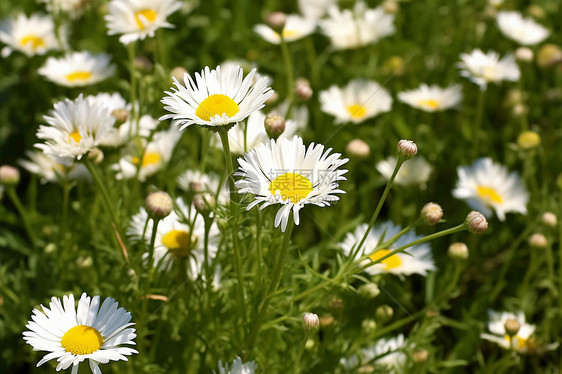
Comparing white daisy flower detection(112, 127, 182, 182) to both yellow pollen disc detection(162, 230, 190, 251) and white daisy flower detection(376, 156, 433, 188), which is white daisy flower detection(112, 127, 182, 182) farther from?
white daisy flower detection(376, 156, 433, 188)

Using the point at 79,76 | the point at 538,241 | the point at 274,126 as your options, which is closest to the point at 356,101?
the point at 538,241

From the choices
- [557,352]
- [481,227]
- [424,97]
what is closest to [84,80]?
[424,97]

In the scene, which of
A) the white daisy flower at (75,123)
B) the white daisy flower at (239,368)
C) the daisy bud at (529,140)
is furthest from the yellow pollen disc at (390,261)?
the white daisy flower at (75,123)

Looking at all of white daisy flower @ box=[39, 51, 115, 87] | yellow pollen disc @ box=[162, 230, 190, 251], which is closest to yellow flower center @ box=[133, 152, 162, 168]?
white daisy flower @ box=[39, 51, 115, 87]

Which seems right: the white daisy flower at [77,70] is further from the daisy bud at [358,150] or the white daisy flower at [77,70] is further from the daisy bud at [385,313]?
the daisy bud at [385,313]

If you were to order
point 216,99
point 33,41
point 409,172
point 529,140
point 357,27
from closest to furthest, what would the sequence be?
1. point 216,99
2. point 529,140
3. point 409,172
4. point 33,41
5. point 357,27

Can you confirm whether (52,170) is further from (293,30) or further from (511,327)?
(511,327)

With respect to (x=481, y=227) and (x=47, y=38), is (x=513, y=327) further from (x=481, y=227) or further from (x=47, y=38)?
(x=47, y=38)
